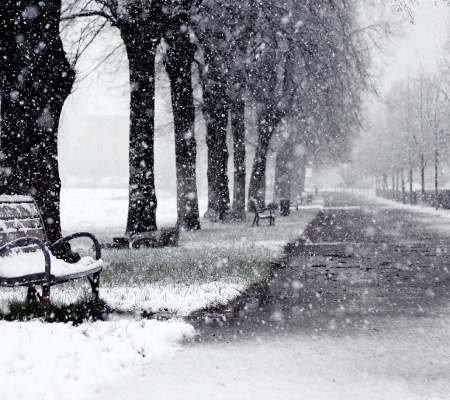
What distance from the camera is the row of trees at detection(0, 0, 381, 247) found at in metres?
7.91

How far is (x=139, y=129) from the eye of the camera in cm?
1297

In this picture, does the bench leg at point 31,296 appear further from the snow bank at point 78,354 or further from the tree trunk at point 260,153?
the tree trunk at point 260,153

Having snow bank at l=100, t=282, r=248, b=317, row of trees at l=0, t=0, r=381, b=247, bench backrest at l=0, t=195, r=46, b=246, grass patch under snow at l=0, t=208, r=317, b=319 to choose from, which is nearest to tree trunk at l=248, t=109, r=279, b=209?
row of trees at l=0, t=0, r=381, b=247

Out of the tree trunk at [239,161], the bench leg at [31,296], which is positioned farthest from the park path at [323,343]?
the tree trunk at [239,161]

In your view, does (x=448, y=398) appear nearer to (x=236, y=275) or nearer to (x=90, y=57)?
(x=236, y=275)

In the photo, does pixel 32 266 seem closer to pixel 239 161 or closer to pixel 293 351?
pixel 293 351

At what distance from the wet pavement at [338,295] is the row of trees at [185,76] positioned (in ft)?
12.1

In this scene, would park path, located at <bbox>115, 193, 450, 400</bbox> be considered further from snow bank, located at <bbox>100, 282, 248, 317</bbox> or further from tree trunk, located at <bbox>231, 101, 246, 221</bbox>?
tree trunk, located at <bbox>231, 101, 246, 221</bbox>

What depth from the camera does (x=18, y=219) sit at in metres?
6.17

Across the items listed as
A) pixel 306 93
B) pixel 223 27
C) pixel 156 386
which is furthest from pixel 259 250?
pixel 306 93

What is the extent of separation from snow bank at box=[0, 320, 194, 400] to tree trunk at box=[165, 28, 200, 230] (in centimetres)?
1205

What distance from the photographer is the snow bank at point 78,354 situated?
11.7 feet

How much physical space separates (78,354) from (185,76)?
13471mm

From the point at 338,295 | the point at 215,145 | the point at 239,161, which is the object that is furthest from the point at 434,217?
the point at 338,295
